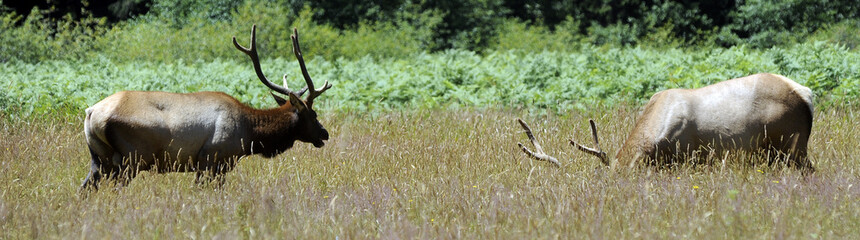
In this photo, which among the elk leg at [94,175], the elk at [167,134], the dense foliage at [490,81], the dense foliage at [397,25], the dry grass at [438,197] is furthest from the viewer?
the dense foliage at [397,25]

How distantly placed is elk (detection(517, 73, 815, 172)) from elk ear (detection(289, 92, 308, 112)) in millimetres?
1884

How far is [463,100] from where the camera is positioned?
13.1 meters

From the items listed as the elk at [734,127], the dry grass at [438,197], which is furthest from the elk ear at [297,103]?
the elk at [734,127]

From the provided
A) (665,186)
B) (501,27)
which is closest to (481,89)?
(665,186)

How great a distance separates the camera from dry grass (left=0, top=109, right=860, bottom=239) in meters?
5.09

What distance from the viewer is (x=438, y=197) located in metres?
6.24

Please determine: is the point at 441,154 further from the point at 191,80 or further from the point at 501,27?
the point at 501,27

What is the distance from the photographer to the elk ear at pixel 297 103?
7816 mm

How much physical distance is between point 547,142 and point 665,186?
2.80 metres

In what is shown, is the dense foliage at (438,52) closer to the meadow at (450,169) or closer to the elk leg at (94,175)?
the meadow at (450,169)

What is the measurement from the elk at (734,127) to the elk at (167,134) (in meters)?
2.13

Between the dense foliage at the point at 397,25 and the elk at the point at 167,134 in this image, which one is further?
the dense foliage at the point at 397,25

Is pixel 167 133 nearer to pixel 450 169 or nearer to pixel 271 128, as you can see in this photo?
pixel 271 128

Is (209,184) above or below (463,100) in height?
above
